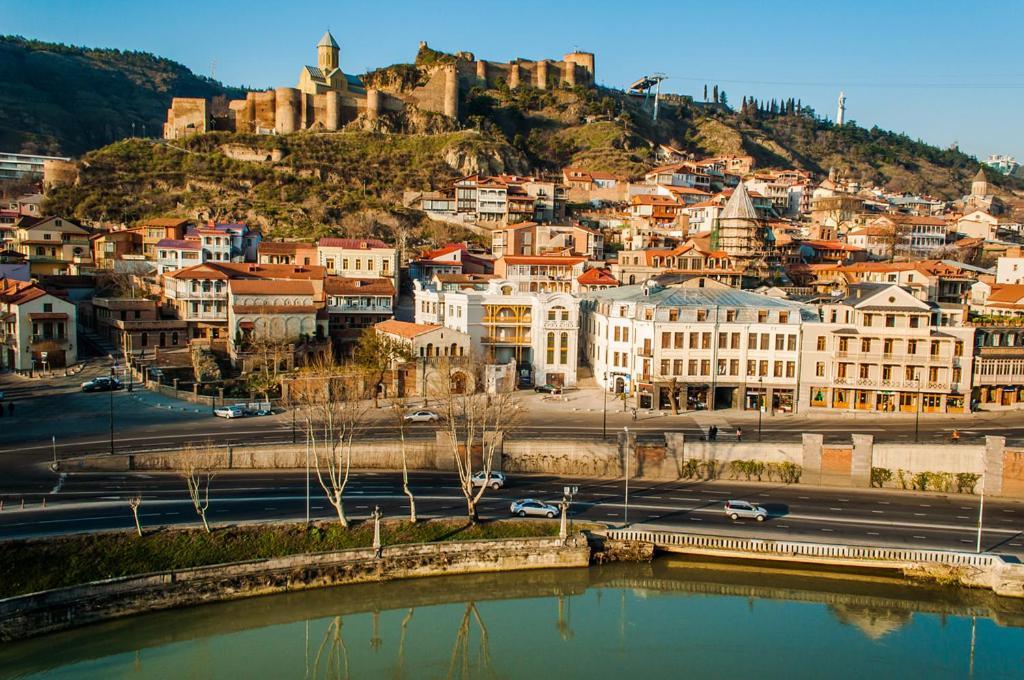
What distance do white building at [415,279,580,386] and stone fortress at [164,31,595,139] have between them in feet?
214

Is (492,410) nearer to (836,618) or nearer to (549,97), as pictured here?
(836,618)

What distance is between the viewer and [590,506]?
32.7m

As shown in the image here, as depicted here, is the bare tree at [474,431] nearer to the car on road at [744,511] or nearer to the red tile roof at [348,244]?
the car on road at [744,511]

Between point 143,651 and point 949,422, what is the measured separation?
125 feet

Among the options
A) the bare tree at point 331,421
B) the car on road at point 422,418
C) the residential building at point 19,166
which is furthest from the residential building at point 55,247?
the residential building at point 19,166

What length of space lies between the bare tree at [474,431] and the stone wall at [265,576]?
1846mm

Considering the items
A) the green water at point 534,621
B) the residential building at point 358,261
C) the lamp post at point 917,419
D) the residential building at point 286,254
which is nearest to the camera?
the green water at point 534,621

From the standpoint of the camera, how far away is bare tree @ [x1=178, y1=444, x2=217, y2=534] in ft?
92.7

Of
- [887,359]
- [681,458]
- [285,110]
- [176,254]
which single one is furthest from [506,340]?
[285,110]

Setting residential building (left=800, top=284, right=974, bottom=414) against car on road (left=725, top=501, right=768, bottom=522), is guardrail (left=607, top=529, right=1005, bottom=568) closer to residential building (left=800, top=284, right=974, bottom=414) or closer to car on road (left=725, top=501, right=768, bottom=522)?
car on road (left=725, top=501, right=768, bottom=522)

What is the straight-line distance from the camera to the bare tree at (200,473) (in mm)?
28266

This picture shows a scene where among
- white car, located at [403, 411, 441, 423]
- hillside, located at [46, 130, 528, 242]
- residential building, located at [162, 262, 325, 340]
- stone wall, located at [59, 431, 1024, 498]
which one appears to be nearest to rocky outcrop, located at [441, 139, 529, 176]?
hillside, located at [46, 130, 528, 242]

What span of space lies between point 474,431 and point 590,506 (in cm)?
664

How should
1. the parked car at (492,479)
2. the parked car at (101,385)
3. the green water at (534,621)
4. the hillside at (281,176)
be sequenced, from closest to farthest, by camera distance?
the green water at (534,621), the parked car at (492,479), the parked car at (101,385), the hillside at (281,176)
